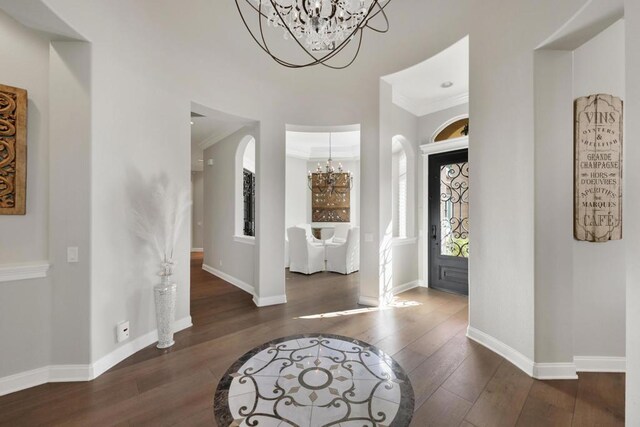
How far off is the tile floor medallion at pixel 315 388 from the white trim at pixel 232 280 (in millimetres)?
1930

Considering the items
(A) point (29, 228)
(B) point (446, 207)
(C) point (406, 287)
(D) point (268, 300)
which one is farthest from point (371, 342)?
(A) point (29, 228)

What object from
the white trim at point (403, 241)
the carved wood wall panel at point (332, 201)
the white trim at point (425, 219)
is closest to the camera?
the white trim at point (403, 241)

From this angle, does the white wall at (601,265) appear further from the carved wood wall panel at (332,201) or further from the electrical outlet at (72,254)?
the carved wood wall panel at (332,201)

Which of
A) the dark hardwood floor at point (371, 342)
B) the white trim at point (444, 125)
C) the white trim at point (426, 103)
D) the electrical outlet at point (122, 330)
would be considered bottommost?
the dark hardwood floor at point (371, 342)

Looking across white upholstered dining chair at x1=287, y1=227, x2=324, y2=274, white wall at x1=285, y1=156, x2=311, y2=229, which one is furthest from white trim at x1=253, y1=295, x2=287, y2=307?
white wall at x1=285, y1=156, x2=311, y2=229

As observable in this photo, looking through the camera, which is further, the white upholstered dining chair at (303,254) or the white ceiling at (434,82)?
Answer: the white upholstered dining chair at (303,254)

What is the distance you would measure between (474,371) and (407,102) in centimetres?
397

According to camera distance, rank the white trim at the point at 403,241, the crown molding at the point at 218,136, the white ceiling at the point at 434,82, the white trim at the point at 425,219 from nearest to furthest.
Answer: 1. the white ceiling at the point at 434,82
2. the white trim at the point at 403,241
3. the white trim at the point at 425,219
4. the crown molding at the point at 218,136

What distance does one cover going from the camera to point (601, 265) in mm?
2156

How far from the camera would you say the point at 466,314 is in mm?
3389

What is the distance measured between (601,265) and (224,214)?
530 centimetres

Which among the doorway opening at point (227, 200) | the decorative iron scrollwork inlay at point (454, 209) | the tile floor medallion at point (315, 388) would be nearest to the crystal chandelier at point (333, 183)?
the doorway opening at point (227, 200)

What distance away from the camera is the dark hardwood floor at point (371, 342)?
169cm

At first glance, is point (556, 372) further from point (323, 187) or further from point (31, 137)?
point (323, 187)
